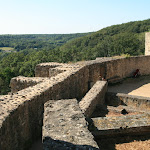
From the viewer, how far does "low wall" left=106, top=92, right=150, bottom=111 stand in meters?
9.08

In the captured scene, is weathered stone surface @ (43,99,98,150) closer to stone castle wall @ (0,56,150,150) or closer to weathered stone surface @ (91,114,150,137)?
stone castle wall @ (0,56,150,150)

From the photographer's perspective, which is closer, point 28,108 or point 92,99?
point 28,108

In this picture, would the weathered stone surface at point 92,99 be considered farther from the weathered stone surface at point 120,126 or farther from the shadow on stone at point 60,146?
the shadow on stone at point 60,146

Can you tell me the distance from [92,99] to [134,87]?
25.7 feet

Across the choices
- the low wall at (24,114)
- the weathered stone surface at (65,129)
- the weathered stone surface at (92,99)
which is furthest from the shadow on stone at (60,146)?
the weathered stone surface at (92,99)

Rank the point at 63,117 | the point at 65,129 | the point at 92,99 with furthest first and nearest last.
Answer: the point at 92,99, the point at 63,117, the point at 65,129

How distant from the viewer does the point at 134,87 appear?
583 inches

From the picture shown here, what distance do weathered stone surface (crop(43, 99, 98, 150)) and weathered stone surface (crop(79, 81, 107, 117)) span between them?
2.26m

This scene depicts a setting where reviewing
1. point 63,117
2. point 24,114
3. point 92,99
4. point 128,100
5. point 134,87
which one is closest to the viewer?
point 63,117

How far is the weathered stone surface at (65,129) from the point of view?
3.24 meters

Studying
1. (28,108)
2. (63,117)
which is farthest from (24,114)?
(63,117)

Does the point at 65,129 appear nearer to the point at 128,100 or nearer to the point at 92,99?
the point at 92,99

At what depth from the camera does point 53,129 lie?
3.69 m

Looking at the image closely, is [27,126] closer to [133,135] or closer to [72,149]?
[72,149]
